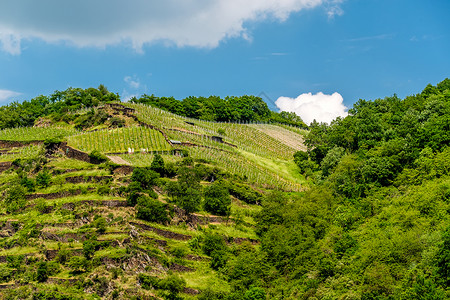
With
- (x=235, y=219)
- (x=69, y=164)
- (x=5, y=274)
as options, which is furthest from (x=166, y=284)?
(x=69, y=164)

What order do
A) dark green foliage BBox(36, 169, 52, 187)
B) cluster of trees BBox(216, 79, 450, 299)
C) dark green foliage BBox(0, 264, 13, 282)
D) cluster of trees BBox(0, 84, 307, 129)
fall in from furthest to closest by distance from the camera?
cluster of trees BBox(0, 84, 307, 129) < dark green foliage BBox(36, 169, 52, 187) < dark green foliage BBox(0, 264, 13, 282) < cluster of trees BBox(216, 79, 450, 299)

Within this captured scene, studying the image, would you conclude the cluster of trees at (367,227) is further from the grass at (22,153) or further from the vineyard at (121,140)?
the grass at (22,153)

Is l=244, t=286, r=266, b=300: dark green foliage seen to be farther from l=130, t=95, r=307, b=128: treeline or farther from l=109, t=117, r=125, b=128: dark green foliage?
l=130, t=95, r=307, b=128: treeline

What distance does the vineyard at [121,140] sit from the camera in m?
96.3

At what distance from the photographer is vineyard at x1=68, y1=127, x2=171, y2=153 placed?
96.3 meters

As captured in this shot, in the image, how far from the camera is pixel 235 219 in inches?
3150

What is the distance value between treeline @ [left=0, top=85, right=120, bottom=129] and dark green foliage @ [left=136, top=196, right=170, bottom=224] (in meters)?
67.8

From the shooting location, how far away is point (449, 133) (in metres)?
72.3

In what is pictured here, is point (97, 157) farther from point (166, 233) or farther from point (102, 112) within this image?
point (102, 112)

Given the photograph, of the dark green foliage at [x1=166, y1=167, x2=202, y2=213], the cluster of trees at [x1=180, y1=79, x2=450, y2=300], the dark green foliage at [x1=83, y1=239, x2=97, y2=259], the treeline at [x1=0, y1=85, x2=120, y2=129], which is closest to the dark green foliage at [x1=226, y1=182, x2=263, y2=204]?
the cluster of trees at [x1=180, y1=79, x2=450, y2=300]

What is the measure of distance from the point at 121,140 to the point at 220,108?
210 feet

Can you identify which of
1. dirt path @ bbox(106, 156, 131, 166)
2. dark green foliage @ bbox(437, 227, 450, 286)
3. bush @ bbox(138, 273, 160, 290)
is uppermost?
dirt path @ bbox(106, 156, 131, 166)

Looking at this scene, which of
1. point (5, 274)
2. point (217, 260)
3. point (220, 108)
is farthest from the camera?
point (220, 108)

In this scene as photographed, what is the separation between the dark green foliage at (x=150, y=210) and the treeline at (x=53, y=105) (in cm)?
A: 6778
